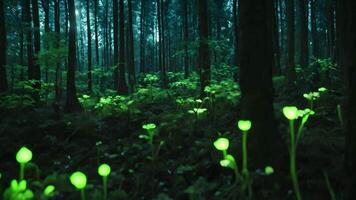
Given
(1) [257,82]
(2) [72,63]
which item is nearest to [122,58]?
(2) [72,63]

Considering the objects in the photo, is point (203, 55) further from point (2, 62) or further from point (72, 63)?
point (2, 62)

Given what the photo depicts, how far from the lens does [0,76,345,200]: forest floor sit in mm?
3387

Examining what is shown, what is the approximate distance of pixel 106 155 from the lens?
5531 millimetres

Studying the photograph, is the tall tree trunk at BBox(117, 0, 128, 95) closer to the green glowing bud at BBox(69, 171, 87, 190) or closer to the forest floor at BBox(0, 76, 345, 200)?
the forest floor at BBox(0, 76, 345, 200)

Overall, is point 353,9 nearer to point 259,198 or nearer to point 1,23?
point 259,198

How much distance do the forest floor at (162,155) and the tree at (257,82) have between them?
329 millimetres

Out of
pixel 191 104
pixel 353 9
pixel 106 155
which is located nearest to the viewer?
pixel 353 9

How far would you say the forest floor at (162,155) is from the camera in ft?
11.1

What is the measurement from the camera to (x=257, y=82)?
154 inches

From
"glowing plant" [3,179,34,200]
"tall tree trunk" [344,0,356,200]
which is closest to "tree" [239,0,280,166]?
"tall tree trunk" [344,0,356,200]

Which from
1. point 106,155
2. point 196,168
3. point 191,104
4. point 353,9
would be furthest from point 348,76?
point 191,104

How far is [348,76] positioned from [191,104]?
7607 millimetres

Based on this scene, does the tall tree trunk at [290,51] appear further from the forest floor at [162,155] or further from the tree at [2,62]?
the tree at [2,62]

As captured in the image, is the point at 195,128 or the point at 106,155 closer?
the point at 106,155
